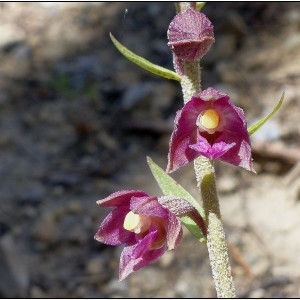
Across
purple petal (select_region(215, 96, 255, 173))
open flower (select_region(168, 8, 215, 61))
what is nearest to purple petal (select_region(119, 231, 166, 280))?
purple petal (select_region(215, 96, 255, 173))

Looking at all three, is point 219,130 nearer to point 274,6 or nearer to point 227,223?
point 227,223

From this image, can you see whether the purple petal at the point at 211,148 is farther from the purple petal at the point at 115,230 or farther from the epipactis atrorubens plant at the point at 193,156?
the purple petal at the point at 115,230

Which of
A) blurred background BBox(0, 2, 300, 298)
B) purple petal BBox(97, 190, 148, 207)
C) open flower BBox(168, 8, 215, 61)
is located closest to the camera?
open flower BBox(168, 8, 215, 61)

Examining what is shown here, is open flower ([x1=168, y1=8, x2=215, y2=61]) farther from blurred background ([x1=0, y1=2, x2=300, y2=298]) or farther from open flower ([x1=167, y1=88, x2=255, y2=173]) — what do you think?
blurred background ([x1=0, y1=2, x2=300, y2=298])

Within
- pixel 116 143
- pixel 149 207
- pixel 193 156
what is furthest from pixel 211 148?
pixel 116 143

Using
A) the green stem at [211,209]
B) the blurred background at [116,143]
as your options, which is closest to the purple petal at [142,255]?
the green stem at [211,209]

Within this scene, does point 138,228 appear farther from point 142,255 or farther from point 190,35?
point 190,35

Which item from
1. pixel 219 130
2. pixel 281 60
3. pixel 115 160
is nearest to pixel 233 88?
pixel 281 60
